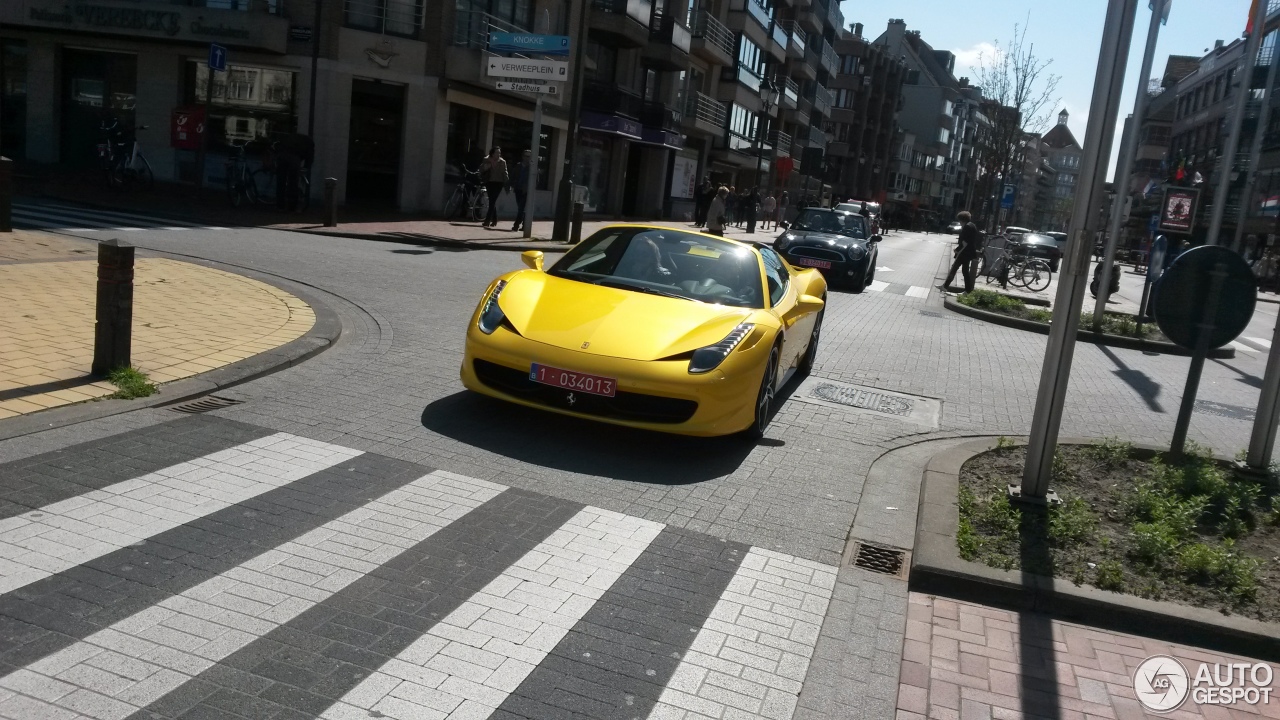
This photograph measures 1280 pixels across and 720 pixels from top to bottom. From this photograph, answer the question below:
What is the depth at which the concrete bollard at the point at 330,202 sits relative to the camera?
760 inches

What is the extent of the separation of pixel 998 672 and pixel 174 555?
3.19 m

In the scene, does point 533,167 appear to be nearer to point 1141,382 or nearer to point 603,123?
point 1141,382

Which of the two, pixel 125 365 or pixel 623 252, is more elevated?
pixel 623 252

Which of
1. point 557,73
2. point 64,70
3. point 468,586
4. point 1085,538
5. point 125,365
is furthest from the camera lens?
point 64,70

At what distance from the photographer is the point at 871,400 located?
8.72 m

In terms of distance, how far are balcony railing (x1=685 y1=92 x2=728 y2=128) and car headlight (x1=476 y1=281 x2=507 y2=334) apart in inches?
1539

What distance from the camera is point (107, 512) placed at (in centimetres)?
452

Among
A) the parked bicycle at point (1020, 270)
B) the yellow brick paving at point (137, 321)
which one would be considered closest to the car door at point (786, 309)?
the yellow brick paving at point (137, 321)

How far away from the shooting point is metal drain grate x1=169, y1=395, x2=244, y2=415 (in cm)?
628

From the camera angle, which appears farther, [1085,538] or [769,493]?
[769,493]

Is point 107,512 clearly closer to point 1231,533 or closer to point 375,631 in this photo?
point 375,631

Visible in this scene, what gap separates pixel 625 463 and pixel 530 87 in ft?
53.9

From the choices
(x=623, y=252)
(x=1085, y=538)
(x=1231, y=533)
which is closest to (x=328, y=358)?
(x=623, y=252)

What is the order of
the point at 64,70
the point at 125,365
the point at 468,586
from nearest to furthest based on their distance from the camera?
1. the point at 468,586
2. the point at 125,365
3. the point at 64,70
